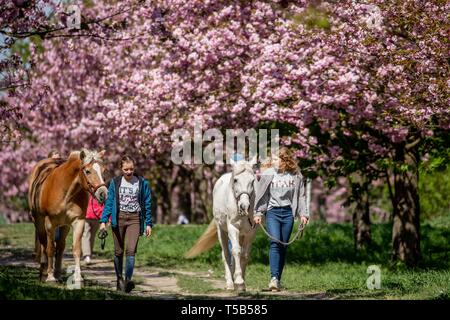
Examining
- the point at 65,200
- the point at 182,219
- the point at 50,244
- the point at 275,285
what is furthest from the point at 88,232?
the point at 182,219

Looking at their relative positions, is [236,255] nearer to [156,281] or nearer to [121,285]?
[121,285]

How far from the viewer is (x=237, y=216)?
549 inches

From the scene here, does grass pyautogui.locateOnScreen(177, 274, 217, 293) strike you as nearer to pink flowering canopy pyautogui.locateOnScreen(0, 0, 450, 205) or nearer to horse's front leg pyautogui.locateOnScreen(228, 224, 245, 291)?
horse's front leg pyautogui.locateOnScreen(228, 224, 245, 291)

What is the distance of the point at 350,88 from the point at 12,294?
910 cm

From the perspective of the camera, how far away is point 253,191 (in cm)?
→ 1386

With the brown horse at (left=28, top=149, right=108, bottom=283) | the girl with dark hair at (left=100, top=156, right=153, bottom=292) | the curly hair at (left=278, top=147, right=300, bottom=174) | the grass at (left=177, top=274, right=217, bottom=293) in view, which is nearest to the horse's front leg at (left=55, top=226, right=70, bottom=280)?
the brown horse at (left=28, top=149, right=108, bottom=283)

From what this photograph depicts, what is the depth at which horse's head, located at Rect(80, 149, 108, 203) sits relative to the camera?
13.3m

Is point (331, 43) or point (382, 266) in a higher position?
point (331, 43)

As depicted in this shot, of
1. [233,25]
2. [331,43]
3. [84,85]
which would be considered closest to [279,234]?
[331,43]

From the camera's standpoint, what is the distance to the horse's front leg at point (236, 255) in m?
13.8

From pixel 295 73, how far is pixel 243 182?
4.82 m

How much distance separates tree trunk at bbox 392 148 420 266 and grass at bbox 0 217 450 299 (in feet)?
1.22
